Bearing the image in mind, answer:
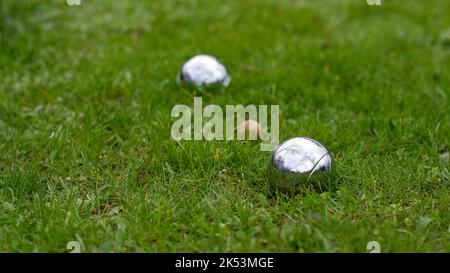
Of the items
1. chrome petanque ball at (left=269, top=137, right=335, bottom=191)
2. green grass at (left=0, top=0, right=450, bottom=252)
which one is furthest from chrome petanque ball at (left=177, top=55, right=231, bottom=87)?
chrome petanque ball at (left=269, top=137, right=335, bottom=191)

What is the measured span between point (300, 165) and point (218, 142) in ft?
2.43

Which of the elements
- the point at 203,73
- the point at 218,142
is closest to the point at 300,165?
the point at 218,142

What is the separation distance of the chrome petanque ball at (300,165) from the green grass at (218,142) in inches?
3.8

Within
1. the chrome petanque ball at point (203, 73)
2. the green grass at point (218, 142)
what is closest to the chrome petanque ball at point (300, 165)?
the green grass at point (218, 142)

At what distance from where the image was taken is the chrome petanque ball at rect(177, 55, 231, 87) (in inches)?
165

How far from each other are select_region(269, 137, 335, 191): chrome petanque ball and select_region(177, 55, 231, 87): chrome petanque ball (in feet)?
4.56

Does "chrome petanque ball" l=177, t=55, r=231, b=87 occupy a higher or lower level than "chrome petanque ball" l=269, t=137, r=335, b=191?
higher

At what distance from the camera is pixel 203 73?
4.18 m

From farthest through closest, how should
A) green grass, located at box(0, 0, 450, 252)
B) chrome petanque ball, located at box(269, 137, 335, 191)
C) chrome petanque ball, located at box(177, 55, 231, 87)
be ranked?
chrome petanque ball, located at box(177, 55, 231, 87)
chrome petanque ball, located at box(269, 137, 335, 191)
green grass, located at box(0, 0, 450, 252)

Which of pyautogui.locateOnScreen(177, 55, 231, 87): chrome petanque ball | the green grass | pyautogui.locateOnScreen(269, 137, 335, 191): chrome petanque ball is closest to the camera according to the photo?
the green grass

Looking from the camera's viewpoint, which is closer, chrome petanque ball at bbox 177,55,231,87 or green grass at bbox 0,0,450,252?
green grass at bbox 0,0,450,252

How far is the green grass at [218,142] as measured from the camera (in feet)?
8.79

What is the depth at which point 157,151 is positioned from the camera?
338 cm

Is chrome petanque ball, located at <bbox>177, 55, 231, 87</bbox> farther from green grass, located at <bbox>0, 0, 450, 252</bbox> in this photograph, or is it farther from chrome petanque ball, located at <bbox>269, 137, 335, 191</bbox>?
chrome petanque ball, located at <bbox>269, 137, 335, 191</bbox>
